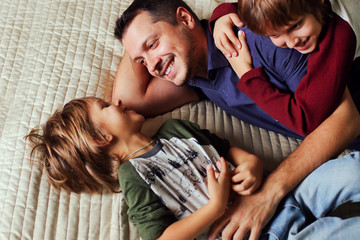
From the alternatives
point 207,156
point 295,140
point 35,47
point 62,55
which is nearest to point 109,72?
point 62,55

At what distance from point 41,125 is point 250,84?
2.45ft

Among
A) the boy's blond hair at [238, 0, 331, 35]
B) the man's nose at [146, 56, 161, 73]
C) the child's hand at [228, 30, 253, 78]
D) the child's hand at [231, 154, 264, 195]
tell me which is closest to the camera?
the boy's blond hair at [238, 0, 331, 35]

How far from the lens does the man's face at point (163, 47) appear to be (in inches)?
51.9

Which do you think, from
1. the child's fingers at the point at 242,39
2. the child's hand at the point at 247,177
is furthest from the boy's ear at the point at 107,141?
the child's fingers at the point at 242,39

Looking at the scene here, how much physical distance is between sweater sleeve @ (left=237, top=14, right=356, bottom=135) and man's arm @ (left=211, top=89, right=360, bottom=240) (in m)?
0.04

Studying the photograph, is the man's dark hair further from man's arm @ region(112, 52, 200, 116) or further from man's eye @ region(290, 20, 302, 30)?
man's eye @ region(290, 20, 302, 30)

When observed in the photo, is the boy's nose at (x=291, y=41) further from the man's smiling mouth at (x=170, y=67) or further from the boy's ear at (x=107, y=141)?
the boy's ear at (x=107, y=141)

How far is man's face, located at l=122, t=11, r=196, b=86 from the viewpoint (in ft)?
4.33

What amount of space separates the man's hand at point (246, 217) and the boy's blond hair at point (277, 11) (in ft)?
1.61

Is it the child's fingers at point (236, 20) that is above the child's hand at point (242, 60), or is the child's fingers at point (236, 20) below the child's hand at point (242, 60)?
above

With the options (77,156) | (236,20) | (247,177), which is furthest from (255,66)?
(77,156)

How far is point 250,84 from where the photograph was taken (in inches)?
45.9

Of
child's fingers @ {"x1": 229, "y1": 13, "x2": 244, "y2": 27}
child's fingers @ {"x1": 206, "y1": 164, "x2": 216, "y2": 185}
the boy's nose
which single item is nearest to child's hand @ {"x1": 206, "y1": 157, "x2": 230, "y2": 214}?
child's fingers @ {"x1": 206, "y1": 164, "x2": 216, "y2": 185}

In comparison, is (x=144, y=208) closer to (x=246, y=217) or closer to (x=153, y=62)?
(x=246, y=217)
